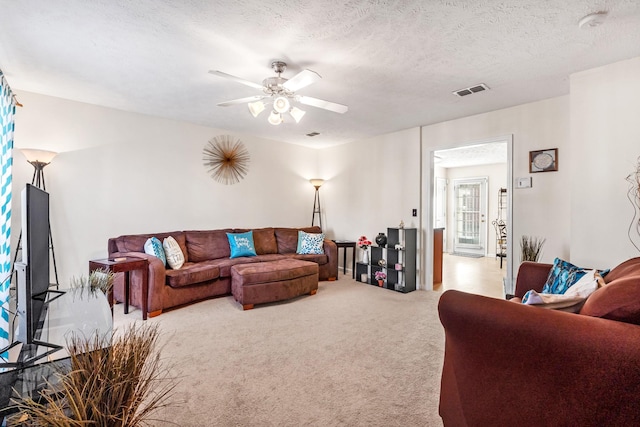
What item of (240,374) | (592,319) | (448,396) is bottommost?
(240,374)

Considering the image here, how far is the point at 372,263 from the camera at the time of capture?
4.81m

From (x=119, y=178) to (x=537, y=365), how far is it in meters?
4.49

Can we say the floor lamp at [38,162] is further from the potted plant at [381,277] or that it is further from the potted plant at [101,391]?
the potted plant at [381,277]

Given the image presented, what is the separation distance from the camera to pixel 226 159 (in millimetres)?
4824

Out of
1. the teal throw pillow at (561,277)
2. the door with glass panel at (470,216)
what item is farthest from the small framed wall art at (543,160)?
the door with glass panel at (470,216)

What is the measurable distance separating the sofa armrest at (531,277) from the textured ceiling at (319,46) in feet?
5.59

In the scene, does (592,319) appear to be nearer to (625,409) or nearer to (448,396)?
(625,409)

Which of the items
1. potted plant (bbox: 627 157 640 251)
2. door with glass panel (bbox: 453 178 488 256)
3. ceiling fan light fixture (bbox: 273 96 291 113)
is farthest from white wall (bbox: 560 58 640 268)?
door with glass panel (bbox: 453 178 488 256)

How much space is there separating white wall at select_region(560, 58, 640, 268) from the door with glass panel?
5503 mm

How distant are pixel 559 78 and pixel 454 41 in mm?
1404

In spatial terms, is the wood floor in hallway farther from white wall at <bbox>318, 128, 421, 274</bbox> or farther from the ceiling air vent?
the ceiling air vent

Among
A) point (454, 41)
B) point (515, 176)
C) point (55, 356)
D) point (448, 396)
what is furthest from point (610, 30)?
point (55, 356)

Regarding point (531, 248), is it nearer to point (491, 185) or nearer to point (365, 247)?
point (365, 247)

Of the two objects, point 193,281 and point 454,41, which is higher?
point 454,41
